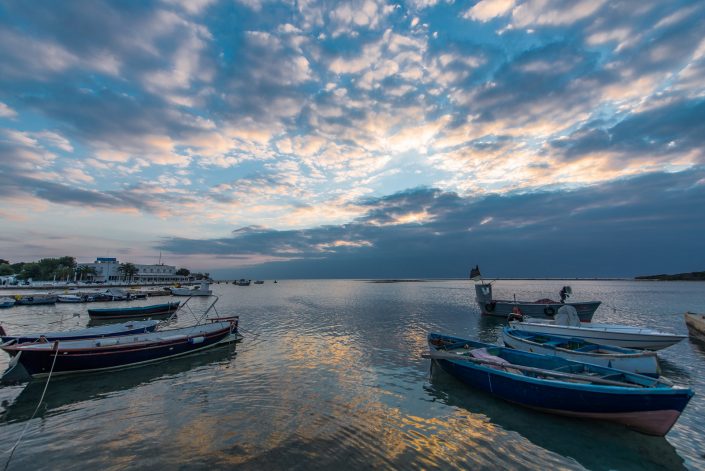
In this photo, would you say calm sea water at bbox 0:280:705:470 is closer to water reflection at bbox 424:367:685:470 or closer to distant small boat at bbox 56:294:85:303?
water reflection at bbox 424:367:685:470

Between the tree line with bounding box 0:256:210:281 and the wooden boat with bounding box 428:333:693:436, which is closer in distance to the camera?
the wooden boat with bounding box 428:333:693:436

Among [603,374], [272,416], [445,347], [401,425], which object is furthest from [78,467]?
[603,374]

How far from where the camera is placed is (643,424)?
1096 cm

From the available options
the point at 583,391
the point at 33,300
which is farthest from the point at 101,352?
the point at 33,300

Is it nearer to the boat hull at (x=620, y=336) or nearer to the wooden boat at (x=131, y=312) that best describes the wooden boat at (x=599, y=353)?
the boat hull at (x=620, y=336)

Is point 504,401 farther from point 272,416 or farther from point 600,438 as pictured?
point 272,416

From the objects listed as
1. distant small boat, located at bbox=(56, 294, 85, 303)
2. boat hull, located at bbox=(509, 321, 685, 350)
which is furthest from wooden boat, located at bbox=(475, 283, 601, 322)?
distant small boat, located at bbox=(56, 294, 85, 303)

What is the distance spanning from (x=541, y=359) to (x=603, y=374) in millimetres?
2893

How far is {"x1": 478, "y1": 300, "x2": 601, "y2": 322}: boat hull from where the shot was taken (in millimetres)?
41125

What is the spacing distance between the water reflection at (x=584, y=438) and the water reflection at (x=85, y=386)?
662 inches

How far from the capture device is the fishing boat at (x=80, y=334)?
20.1 meters

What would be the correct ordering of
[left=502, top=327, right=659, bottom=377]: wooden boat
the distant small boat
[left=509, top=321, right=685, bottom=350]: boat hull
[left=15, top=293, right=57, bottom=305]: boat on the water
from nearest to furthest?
[left=502, top=327, right=659, bottom=377]: wooden boat → [left=509, top=321, right=685, bottom=350]: boat hull → [left=15, top=293, right=57, bottom=305]: boat on the water → the distant small boat

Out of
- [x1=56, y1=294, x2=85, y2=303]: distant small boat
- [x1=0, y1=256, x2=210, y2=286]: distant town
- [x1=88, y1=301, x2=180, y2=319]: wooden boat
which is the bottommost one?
[x1=88, y1=301, x2=180, y2=319]: wooden boat

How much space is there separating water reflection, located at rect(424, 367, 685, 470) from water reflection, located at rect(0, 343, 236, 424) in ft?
55.2
